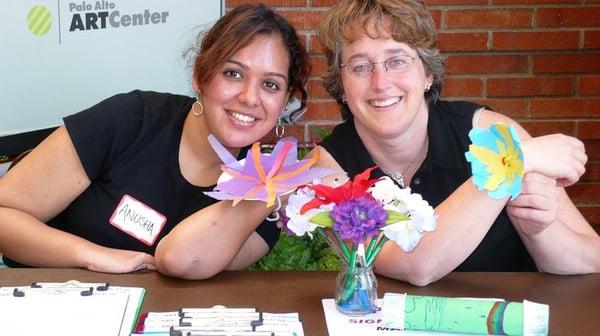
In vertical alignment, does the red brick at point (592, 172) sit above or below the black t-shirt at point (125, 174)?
below

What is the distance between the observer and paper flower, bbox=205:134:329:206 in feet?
5.48

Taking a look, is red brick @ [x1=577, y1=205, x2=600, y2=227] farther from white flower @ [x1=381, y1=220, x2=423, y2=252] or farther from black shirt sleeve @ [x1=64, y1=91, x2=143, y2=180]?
white flower @ [x1=381, y1=220, x2=423, y2=252]

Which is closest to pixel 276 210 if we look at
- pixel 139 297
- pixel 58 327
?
pixel 139 297

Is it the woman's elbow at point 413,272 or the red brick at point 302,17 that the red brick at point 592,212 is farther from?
the woman's elbow at point 413,272

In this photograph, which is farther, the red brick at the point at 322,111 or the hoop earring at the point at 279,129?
the red brick at the point at 322,111

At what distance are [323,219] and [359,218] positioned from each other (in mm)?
75

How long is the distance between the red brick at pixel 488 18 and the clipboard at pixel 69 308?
7.84ft

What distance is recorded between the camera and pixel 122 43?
10.6 ft

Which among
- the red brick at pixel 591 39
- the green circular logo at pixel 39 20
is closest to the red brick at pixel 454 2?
the red brick at pixel 591 39

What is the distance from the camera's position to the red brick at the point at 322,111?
375 centimetres

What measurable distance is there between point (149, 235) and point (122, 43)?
4.29 ft

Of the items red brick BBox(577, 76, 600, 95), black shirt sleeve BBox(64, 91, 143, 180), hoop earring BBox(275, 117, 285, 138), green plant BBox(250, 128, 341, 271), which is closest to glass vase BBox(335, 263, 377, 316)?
hoop earring BBox(275, 117, 285, 138)

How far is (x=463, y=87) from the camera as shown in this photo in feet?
12.4

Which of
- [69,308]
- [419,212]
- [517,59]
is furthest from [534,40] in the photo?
[69,308]
